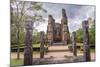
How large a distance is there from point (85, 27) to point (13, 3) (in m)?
1.09

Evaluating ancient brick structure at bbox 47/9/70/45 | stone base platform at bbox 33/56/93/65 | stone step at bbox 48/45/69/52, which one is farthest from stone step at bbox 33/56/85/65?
ancient brick structure at bbox 47/9/70/45

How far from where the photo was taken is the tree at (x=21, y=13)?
2.37 m

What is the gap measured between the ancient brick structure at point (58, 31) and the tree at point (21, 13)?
0.66 feet

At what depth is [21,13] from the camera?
2406mm

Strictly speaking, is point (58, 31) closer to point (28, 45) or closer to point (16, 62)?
point (28, 45)

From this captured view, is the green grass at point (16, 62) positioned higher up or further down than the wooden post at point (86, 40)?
further down

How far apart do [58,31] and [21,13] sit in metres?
0.57

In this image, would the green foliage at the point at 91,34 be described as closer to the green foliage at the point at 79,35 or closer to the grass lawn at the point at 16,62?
the green foliage at the point at 79,35

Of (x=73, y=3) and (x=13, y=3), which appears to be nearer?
(x=13, y=3)

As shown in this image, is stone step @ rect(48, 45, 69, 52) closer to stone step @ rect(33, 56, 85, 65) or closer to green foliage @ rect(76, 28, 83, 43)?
stone step @ rect(33, 56, 85, 65)

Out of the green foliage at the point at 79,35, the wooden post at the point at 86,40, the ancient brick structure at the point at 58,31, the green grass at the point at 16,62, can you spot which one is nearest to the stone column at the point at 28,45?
the green grass at the point at 16,62
